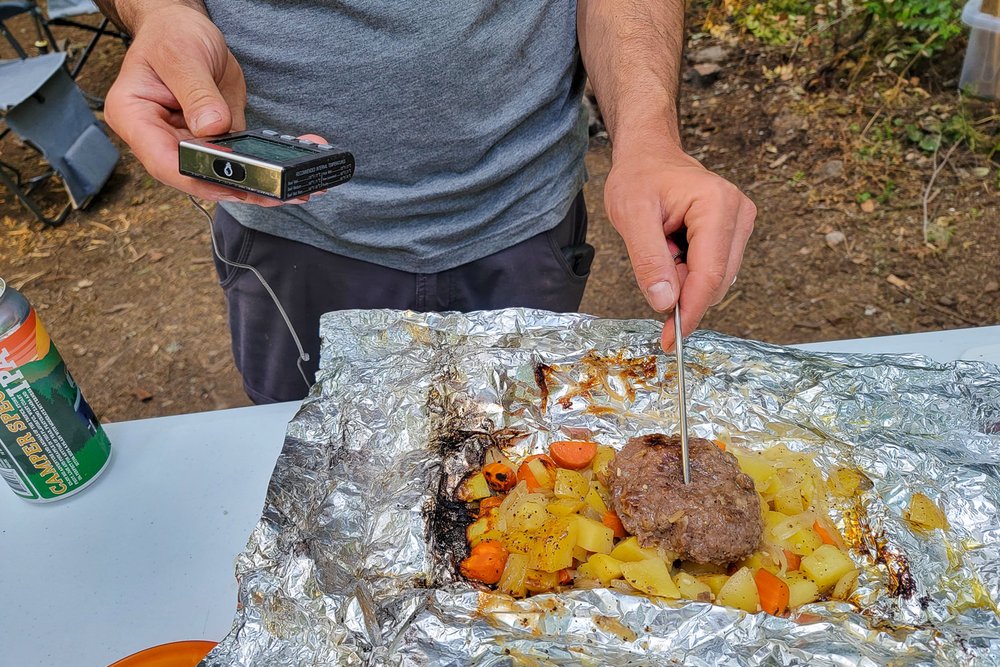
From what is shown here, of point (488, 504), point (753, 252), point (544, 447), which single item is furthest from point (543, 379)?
point (753, 252)

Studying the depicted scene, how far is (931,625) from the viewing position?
1.49m

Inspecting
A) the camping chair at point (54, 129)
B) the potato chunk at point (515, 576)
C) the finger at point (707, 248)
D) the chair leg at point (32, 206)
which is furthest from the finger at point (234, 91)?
the chair leg at point (32, 206)

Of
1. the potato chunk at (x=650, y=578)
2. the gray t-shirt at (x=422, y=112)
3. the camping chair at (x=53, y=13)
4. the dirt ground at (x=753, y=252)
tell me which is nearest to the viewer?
the potato chunk at (x=650, y=578)

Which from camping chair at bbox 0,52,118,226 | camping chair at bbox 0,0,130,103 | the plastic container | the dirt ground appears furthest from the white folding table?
camping chair at bbox 0,0,130,103

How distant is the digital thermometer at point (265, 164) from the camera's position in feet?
4.55

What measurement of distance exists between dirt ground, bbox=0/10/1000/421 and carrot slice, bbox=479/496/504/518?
273 cm

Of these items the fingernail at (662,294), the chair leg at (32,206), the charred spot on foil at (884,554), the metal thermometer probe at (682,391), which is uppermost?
the fingernail at (662,294)

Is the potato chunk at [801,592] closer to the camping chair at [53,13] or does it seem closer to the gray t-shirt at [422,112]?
the gray t-shirt at [422,112]

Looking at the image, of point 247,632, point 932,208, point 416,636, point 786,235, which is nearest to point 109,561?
point 247,632

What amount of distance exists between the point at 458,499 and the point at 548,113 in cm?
113

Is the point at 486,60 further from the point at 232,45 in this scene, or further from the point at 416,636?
the point at 416,636

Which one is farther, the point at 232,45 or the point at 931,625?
the point at 232,45

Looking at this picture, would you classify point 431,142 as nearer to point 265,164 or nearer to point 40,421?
point 265,164

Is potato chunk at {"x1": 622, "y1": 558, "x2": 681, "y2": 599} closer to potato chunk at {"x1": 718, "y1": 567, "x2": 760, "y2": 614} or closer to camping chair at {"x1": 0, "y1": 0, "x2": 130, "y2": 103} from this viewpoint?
potato chunk at {"x1": 718, "y1": 567, "x2": 760, "y2": 614}
